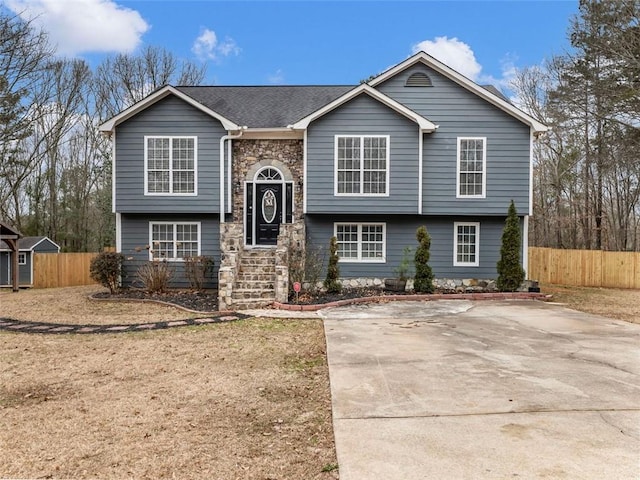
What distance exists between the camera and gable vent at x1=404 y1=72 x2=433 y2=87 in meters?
13.7

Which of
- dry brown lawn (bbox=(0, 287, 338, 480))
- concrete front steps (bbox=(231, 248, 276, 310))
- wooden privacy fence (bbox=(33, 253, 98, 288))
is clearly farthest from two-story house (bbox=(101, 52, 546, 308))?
wooden privacy fence (bbox=(33, 253, 98, 288))

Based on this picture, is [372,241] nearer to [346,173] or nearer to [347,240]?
[347,240]

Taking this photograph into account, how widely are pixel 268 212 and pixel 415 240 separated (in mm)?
4746

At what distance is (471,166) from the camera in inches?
530

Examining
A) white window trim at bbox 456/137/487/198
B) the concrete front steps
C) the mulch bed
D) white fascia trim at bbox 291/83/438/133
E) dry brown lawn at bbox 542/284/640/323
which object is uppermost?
white fascia trim at bbox 291/83/438/133

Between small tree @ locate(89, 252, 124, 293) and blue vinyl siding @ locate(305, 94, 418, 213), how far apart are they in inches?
235

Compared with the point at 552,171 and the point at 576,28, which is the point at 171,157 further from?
the point at 552,171

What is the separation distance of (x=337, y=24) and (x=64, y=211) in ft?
66.2

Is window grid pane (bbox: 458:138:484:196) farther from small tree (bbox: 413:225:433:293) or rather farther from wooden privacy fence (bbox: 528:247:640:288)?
wooden privacy fence (bbox: 528:247:640:288)

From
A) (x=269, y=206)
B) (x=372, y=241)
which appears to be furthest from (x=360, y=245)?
(x=269, y=206)

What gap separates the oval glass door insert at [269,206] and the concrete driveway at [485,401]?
6441 millimetres

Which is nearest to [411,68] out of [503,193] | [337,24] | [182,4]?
[337,24]

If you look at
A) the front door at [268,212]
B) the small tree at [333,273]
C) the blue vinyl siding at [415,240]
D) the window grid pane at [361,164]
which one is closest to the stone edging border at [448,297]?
the small tree at [333,273]

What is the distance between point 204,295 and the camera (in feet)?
41.3
